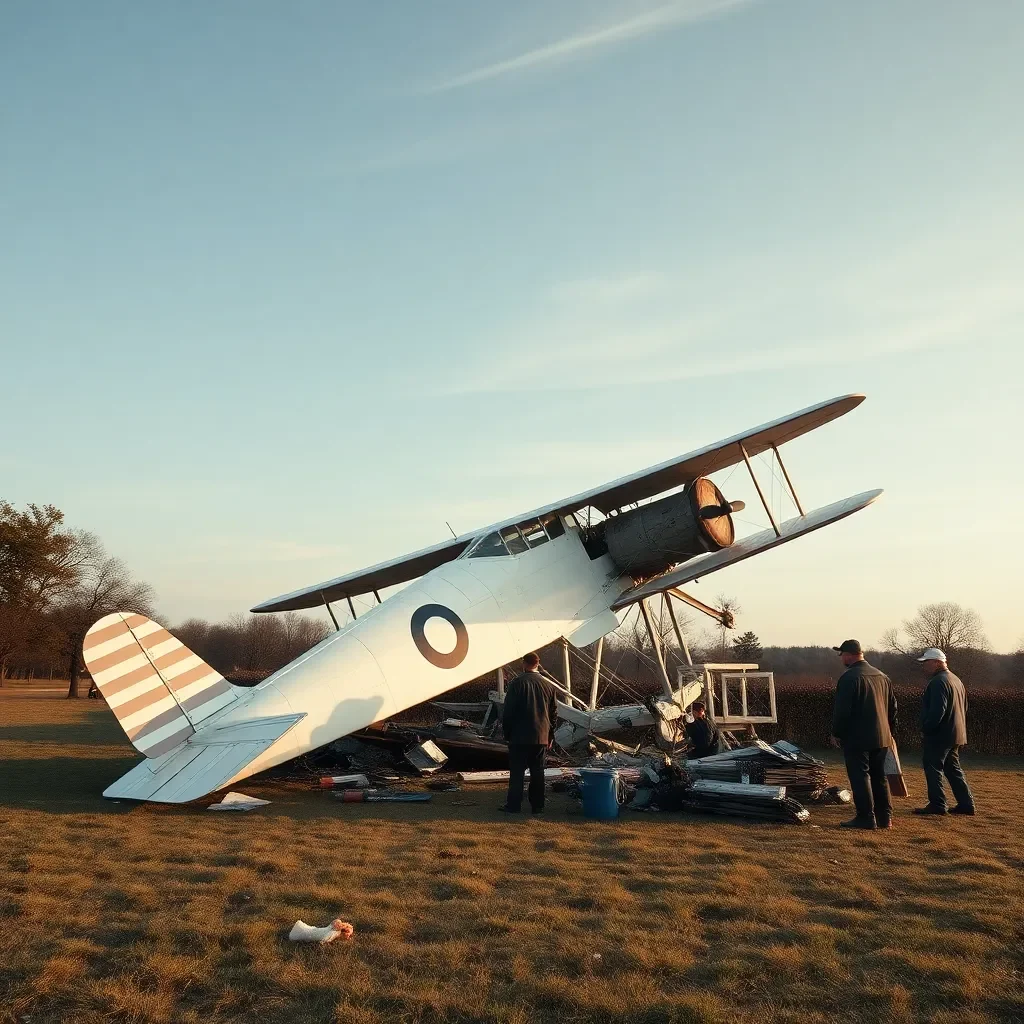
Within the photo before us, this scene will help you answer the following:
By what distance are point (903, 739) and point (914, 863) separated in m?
16.4

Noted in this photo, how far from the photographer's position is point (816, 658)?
222 feet

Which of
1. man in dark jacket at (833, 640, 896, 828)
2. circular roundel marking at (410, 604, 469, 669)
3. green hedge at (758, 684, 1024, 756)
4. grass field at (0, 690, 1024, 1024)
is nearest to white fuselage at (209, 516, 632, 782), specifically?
circular roundel marking at (410, 604, 469, 669)

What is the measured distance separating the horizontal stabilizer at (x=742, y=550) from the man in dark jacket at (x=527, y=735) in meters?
3.88

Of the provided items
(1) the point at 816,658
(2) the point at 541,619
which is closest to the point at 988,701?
(2) the point at 541,619

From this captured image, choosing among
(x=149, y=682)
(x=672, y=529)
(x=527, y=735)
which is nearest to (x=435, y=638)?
(x=527, y=735)

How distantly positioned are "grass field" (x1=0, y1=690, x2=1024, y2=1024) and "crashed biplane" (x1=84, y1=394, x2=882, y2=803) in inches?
30.6

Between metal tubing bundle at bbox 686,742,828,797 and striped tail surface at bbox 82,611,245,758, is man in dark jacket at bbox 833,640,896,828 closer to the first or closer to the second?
metal tubing bundle at bbox 686,742,828,797

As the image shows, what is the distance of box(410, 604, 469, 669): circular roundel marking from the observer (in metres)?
9.61

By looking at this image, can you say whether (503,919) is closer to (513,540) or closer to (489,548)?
(489,548)

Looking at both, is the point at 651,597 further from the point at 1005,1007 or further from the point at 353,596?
the point at 1005,1007

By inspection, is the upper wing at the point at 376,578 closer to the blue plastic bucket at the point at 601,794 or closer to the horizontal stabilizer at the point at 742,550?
the horizontal stabilizer at the point at 742,550

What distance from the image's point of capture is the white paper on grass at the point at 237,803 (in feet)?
27.6

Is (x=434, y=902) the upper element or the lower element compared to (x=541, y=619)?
lower

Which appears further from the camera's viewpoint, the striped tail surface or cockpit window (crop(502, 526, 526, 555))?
cockpit window (crop(502, 526, 526, 555))
